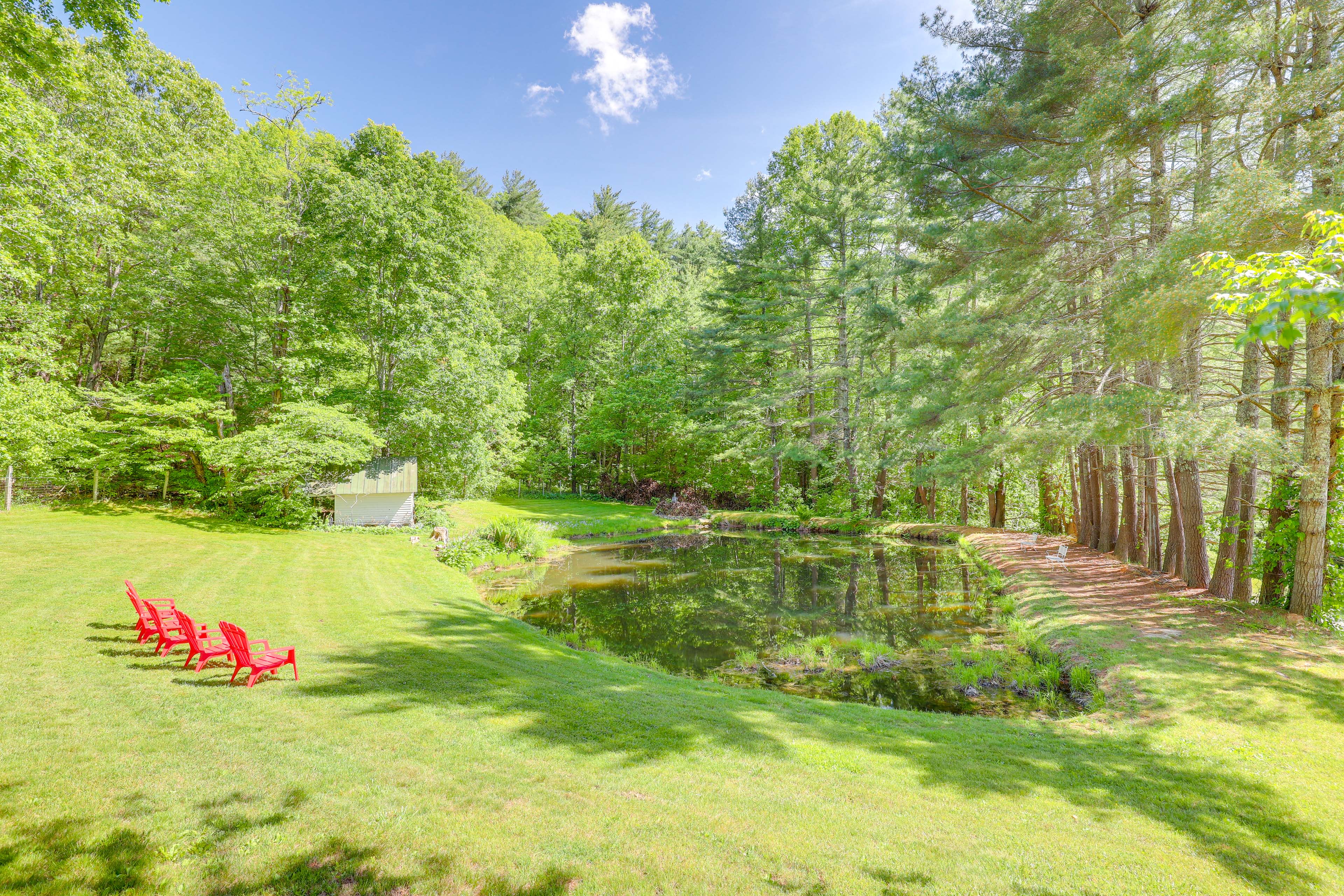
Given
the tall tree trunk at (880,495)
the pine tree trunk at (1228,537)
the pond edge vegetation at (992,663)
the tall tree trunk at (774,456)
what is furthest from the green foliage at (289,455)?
the tall tree trunk at (880,495)

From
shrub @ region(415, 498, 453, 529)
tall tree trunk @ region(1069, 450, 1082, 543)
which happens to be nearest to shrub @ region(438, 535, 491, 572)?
shrub @ region(415, 498, 453, 529)

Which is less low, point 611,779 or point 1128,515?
point 1128,515

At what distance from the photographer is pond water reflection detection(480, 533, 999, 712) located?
8445 millimetres

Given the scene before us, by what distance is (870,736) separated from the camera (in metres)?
5.57

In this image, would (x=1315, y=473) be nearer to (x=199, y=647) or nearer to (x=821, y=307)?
(x=199, y=647)

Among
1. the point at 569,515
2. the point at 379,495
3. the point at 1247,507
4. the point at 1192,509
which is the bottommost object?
the point at 569,515

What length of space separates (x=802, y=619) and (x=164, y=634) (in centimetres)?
1038

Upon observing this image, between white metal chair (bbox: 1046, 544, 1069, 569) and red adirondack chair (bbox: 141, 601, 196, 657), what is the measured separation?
61.0 feet

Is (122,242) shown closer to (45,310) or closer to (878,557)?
(45,310)

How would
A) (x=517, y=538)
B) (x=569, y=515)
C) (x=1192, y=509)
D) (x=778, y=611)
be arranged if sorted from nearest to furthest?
(x=1192, y=509)
(x=778, y=611)
(x=517, y=538)
(x=569, y=515)

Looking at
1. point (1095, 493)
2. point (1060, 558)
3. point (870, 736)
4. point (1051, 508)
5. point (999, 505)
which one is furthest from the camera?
point (999, 505)

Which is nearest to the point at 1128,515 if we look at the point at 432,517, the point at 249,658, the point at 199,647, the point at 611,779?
the point at 611,779

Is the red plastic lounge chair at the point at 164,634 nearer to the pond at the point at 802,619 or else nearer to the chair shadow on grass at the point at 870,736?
the chair shadow on grass at the point at 870,736

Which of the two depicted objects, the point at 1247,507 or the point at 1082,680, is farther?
the point at 1247,507
